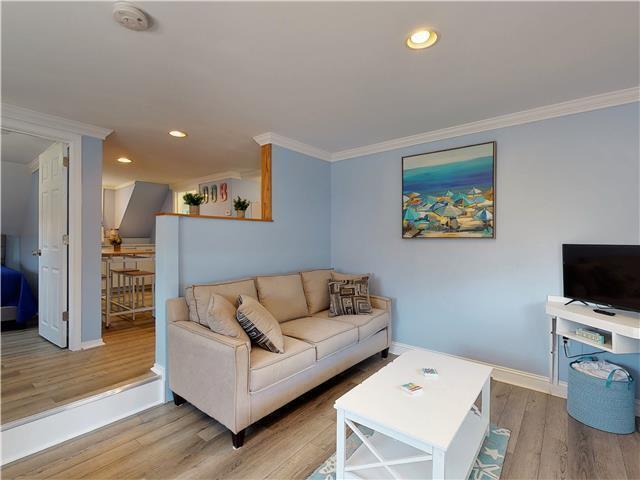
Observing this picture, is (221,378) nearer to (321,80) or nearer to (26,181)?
(321,80)

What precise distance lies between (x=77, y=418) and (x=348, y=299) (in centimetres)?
220

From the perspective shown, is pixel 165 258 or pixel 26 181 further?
pixel 26 181

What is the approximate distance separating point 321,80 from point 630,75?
2016 mm

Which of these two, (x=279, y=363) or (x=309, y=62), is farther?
(x=279, y=363)

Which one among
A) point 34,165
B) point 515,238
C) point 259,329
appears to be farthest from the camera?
point 34,165

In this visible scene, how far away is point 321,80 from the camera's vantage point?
2.10 m

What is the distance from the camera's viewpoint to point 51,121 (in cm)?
274

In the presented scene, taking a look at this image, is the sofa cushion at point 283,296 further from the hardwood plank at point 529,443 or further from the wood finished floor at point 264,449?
the hardwood plank at point 529,443

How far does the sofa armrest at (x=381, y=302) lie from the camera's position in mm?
3234

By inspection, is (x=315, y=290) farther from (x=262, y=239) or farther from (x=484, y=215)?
(x=484, y=215)

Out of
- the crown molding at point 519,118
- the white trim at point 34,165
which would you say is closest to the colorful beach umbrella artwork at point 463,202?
the crown molding at point 519,118

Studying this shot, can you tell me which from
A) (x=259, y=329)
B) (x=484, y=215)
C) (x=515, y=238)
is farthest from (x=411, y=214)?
(x=259, y=329)

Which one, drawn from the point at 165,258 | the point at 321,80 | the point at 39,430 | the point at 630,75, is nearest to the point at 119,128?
the point at 165,258

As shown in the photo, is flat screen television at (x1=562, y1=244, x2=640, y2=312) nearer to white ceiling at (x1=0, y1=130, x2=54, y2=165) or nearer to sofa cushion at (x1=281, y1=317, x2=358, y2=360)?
sofa cushion at (x1=281, y1=317, x2=358, y2=360)
